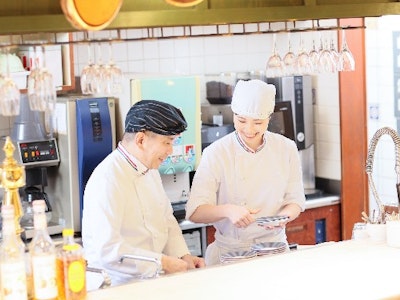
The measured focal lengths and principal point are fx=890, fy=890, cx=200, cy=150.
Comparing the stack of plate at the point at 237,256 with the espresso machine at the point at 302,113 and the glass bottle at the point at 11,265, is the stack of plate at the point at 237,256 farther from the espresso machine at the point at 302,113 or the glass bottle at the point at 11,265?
the espresso machine at the point at 302,113

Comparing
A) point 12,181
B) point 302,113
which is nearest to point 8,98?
point 12,181

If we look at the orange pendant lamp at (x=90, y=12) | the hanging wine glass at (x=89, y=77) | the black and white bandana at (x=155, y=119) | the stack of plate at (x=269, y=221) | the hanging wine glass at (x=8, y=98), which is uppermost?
the orange pendant lamp at (x=90, y=12)

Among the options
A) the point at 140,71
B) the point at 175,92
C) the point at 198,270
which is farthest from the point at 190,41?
the point at 198,270

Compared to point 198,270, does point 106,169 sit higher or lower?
higher

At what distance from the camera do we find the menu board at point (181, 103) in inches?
220

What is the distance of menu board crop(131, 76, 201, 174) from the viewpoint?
18.3ft

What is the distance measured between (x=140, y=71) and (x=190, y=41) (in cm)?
46

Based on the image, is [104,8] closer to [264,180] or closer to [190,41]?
[264,180]

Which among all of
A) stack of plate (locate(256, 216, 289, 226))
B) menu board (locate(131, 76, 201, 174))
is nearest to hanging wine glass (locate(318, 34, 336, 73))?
stack of plate (locate(256, 216, 289, 226))

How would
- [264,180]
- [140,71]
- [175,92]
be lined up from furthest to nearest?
1. [140,71]
2. [175,92]
3. [264,180]

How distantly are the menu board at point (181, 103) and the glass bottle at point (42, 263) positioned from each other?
2.74 m

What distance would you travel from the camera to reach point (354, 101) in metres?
6.61

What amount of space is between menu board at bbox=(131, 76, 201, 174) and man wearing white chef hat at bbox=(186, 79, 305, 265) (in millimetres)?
1141

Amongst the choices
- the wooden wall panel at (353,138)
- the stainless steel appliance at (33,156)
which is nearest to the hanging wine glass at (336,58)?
the stainless steel appliance at (33,156)
